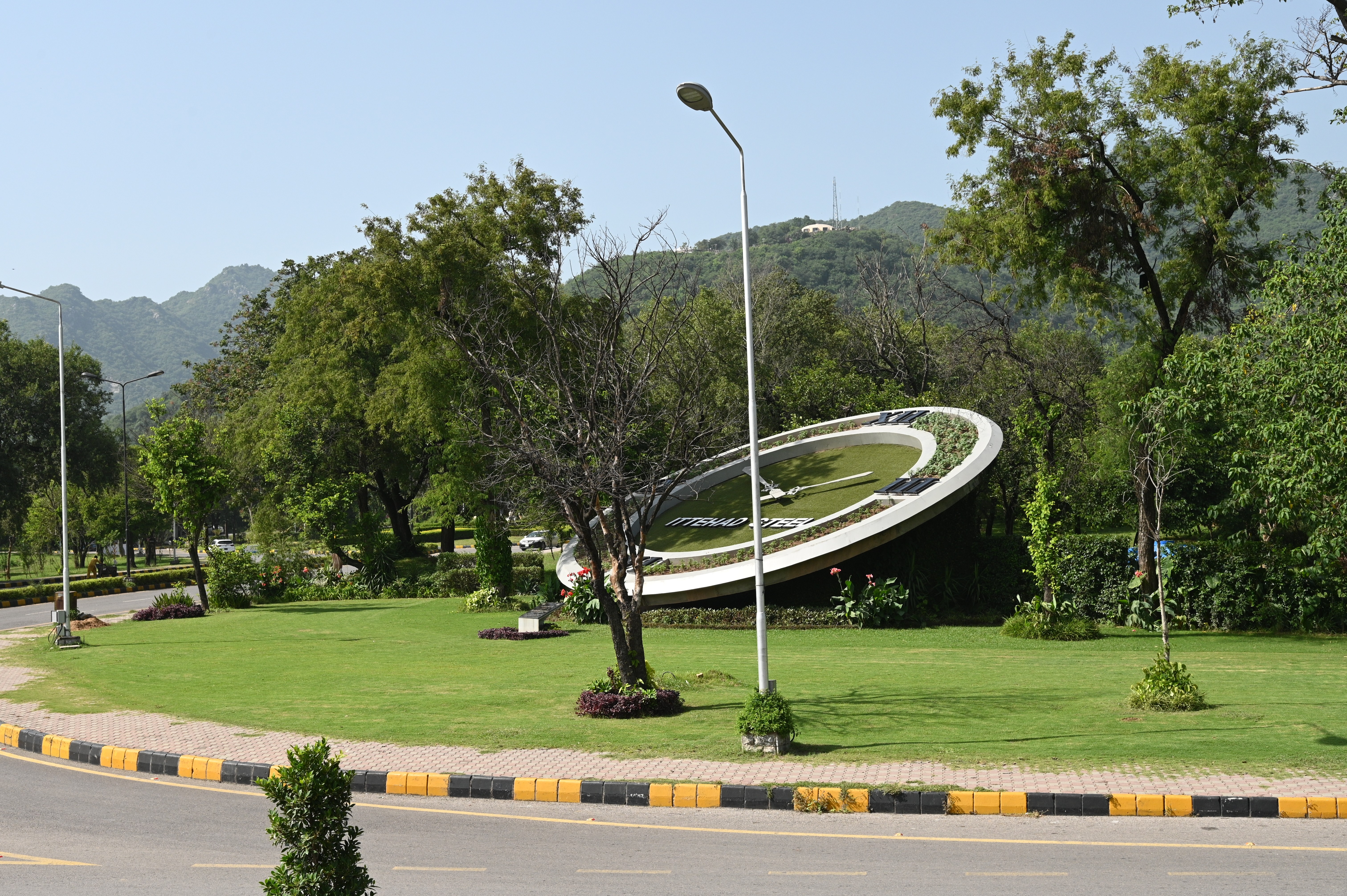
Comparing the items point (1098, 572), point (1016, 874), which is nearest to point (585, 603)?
point (1098, 572)

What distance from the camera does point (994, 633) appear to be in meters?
23.2

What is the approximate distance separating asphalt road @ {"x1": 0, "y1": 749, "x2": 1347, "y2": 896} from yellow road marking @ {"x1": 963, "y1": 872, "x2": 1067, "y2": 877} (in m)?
0.02

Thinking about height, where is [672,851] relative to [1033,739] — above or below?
below

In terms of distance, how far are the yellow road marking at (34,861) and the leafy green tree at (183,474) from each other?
21.4m

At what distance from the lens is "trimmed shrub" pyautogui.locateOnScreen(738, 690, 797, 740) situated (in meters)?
11.8

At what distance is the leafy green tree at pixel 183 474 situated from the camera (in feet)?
96.6

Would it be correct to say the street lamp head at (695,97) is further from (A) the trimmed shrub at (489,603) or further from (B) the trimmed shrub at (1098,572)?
(A) the trimmed shrub at (489,603)

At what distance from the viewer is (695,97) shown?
1156 cm

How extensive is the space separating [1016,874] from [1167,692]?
21.4 ft

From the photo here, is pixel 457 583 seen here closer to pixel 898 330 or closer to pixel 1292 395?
pixel 898 330

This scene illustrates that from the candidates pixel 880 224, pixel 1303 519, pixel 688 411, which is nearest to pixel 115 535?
pixel 688 411

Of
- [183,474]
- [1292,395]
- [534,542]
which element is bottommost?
[534,542]

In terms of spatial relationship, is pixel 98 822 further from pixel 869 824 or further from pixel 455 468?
pixel 455 468

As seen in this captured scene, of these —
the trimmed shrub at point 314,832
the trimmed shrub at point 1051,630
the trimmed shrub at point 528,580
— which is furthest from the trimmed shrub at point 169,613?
the trimmed shrub at point 314,832
